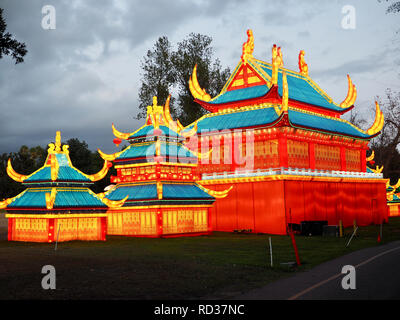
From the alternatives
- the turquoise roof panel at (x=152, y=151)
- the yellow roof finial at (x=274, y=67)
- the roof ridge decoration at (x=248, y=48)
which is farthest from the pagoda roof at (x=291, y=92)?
the turquoise roof panel at (x=152, y=151)

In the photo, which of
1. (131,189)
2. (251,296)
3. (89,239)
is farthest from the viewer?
(131,189)

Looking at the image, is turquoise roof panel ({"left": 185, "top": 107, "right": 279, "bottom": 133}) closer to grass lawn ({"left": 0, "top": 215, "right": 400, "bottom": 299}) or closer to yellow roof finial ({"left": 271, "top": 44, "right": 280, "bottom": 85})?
yellow roof finial ({"left": 271, "top": 44, "right": 280, "bottom": 85})

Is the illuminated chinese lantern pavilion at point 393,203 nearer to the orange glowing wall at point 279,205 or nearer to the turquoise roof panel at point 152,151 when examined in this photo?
the orange glowing wall at point 279,205

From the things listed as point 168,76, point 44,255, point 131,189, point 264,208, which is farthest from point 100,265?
point 168,76

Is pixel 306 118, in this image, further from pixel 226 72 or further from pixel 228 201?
pixel 226 72

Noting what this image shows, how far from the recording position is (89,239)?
3117 centimetres

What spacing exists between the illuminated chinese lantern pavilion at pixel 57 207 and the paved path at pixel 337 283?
16075 mm

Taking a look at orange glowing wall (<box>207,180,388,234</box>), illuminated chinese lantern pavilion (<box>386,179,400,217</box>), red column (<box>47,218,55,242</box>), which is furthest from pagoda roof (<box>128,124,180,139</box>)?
illuminated chinese lantern pavilion (<box>386,179,400,217</box>)

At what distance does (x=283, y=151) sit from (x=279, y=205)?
5.69 m

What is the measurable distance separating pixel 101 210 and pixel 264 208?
1460 cm

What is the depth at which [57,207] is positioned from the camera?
2931 centimetres

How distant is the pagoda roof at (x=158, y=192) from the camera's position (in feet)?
115

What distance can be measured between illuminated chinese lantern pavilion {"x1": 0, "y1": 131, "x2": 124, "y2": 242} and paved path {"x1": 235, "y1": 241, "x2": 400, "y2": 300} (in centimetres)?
1608

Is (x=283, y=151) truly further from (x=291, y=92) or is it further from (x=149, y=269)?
(x=149, y=269)
